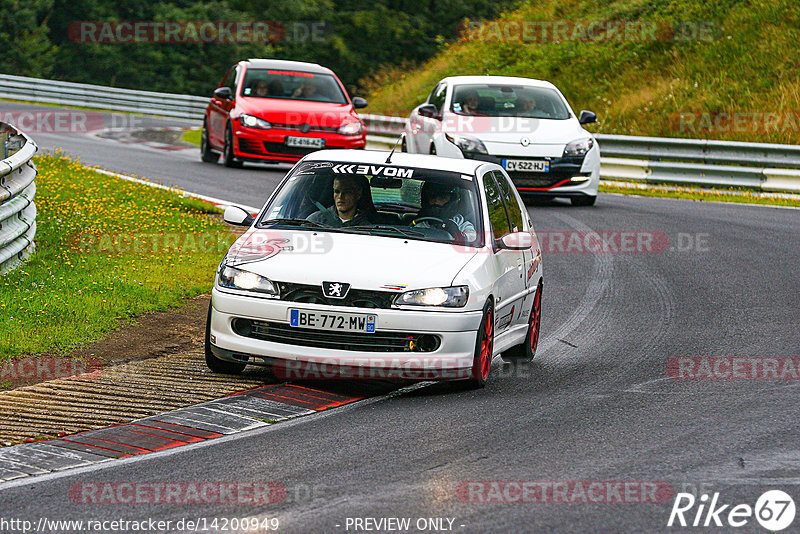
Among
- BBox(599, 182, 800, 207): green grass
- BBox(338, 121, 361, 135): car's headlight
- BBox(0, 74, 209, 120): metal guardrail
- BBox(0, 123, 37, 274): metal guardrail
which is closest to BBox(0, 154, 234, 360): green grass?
BBox(0, 123, 37, 274): metal guardrail

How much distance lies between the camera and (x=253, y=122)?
2062 centimetres

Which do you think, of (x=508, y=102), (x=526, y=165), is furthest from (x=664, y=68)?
(x=526, y=165)

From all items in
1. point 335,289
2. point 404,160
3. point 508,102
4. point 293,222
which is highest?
point 404,160

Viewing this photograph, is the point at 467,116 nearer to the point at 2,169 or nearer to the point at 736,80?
the point at 2,169

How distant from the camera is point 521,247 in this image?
8.59m

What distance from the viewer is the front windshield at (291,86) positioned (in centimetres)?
2156

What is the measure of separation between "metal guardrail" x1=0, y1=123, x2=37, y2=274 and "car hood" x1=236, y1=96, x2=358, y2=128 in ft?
27.9

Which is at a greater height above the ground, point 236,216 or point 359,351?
point 236,216

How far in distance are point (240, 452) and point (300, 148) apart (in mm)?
14647

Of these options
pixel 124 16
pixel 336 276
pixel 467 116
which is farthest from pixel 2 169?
pixel 124 16

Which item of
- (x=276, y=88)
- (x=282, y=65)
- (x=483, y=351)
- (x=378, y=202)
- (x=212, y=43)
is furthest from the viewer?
(x=212, y=43)

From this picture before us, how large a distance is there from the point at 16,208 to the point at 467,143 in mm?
8100

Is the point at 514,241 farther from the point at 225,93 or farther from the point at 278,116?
the point at 225,93

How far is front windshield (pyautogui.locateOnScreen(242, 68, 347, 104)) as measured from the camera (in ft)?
70.7
